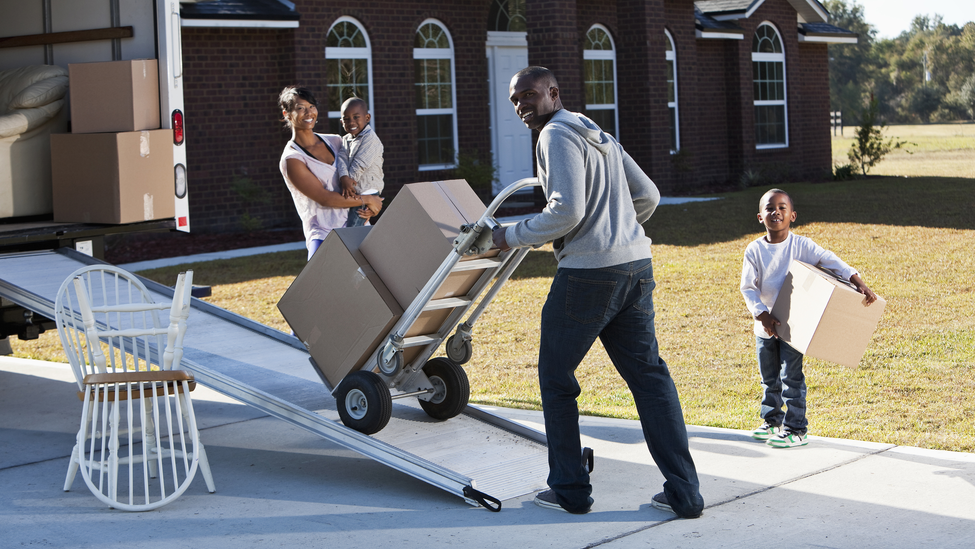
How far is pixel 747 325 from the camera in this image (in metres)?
8.63

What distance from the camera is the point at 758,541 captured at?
13.0ft

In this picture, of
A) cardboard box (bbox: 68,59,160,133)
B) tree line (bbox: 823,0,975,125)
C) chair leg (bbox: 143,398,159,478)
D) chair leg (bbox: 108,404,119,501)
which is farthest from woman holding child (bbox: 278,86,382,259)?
tree line (bbox: 823,0,975,125)

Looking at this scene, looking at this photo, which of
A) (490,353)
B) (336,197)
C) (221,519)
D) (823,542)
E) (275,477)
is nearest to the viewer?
(823,542)

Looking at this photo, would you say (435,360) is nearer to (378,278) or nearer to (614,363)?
(378,278)

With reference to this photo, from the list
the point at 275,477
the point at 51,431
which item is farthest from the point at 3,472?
the point at 275,477

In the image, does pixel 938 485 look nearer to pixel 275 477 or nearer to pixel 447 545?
pixel 447 545

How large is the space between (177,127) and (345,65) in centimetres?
992

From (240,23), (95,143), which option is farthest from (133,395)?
(240,23)

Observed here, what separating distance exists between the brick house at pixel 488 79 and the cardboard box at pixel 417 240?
10.2 m

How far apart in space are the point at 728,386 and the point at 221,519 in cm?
357

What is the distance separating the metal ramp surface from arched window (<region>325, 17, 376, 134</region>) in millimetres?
9825

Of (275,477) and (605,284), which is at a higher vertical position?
(605,284)

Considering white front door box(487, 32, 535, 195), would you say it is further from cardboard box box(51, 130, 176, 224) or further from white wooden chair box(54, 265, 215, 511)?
white wooden chair box(54, 265, 215, 511)

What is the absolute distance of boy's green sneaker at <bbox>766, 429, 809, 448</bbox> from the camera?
514 centimetres
